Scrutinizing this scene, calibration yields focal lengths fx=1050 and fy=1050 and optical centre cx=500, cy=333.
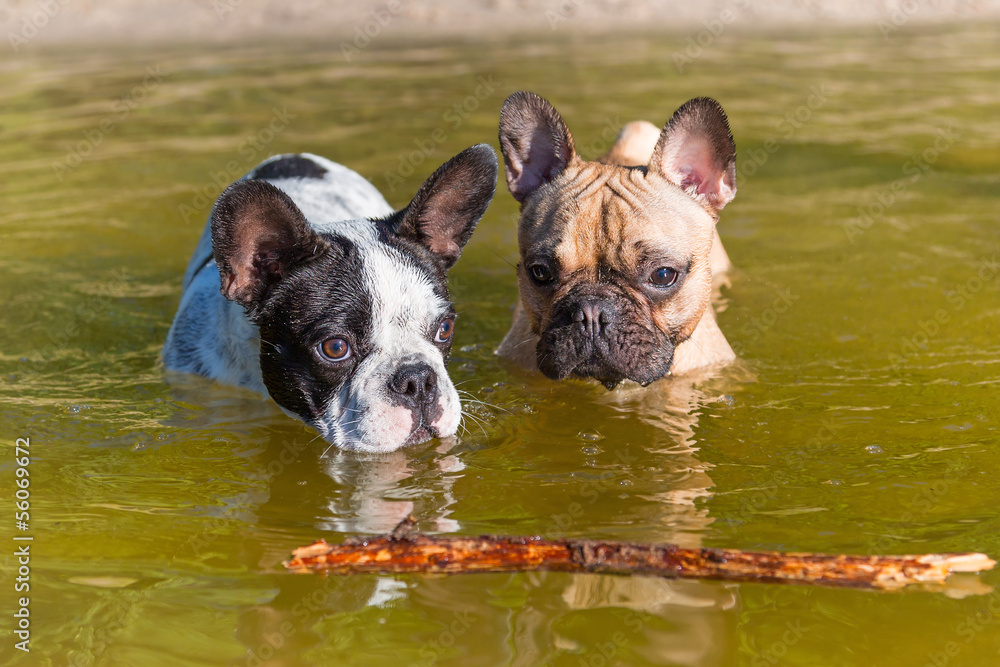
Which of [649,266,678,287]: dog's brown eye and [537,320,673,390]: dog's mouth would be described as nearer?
[537,320,673,390]: dog's mouth

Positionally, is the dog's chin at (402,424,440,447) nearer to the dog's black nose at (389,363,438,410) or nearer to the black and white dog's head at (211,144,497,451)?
the black and white dog's head at (211,144,497,451)

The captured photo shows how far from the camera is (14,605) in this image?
12.5ft

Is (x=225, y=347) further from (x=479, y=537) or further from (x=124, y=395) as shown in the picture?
(x=479, y=537)

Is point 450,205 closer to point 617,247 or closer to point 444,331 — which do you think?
point 444,331

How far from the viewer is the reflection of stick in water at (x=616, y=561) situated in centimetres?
361

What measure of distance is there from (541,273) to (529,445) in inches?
43.0

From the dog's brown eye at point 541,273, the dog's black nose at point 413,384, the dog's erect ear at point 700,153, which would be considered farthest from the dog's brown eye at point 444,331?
the dog's erect ear at point 700,153

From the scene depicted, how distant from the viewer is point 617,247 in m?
5.77

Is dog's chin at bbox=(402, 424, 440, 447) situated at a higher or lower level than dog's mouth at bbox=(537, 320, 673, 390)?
lower

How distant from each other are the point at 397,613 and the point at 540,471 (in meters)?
1.47

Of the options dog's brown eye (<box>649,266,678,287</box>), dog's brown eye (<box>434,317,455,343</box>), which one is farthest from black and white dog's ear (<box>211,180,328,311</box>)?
dog's brown eye (<box>649,266,678,287</box>)

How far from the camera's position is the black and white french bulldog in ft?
15.9

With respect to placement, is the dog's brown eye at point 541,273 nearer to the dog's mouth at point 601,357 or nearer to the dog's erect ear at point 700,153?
the dog's mouth at point 601,357

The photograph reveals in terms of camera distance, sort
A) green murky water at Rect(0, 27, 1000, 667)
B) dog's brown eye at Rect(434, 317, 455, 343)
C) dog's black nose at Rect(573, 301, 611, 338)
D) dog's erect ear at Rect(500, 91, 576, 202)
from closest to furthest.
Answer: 1. green murky water at Rect(0, 27, 1000, 667)
2. dog's brown eye at Rect(434, 317, 455, 343)
3. dog's black nose at Rect(573, 301, 611, 338)
4. dog's erect ear at Rect(500, 91, 576, 202)
